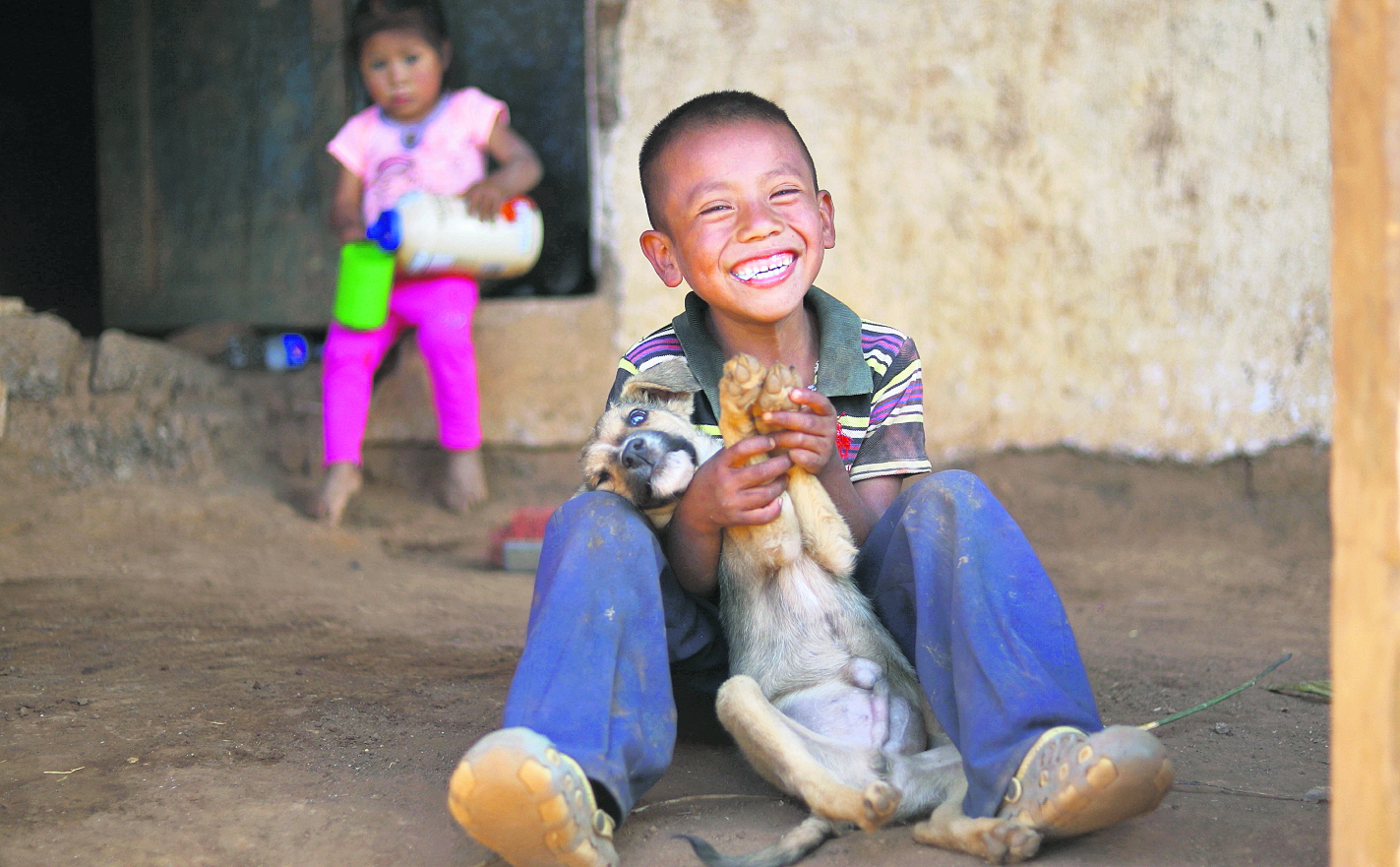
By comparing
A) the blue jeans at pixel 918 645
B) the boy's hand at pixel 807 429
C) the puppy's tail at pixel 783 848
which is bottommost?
the puppy's tail at pixel 783 848

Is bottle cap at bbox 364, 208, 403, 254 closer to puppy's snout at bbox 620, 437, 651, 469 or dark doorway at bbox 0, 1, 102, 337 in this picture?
puppy's snout at bbox 620, 437, 651, 469

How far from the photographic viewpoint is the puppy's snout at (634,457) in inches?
95.9

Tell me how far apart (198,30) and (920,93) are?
4.22m

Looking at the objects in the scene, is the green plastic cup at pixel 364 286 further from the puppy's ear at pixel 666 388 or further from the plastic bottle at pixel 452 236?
the puppy's ear at pixel 666 388

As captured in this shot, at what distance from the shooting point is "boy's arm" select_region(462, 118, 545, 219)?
4.99m

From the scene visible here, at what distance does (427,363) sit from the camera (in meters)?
5.05

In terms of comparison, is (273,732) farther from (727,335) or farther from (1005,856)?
(1005,856)

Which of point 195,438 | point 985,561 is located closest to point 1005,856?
point 985,561

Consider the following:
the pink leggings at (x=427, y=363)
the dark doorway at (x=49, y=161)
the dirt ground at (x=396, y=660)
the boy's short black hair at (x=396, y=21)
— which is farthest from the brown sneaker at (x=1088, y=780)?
the dark doorway at (x=49, y=161)

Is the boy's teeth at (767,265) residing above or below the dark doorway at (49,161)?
below

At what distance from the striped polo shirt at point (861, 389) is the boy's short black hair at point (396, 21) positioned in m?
3.19

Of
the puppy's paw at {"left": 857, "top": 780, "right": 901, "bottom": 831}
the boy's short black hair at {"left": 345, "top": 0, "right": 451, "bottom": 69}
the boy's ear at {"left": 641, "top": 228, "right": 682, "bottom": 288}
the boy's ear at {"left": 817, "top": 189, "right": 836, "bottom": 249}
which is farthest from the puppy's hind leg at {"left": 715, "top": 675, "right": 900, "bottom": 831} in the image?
the boy's short black hair at {"left": 345, "top": 0, "right": 451, "bottom": 69}

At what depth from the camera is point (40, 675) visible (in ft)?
9.71

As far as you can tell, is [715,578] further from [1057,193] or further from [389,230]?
[1057,193]
